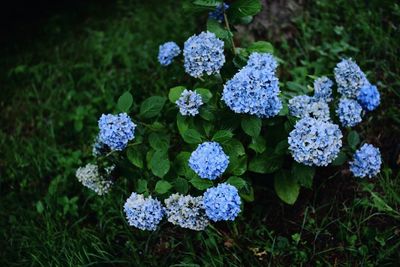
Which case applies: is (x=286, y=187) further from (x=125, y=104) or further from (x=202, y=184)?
(x=125, y=104)

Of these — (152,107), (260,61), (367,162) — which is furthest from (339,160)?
(152,107)

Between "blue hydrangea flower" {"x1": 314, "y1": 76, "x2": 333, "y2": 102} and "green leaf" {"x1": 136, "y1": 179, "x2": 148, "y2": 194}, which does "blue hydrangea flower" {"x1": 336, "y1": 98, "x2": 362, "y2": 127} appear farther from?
"green leaf" {"x1": 136, "y1": 179, "x2": 148, "y2": 194}

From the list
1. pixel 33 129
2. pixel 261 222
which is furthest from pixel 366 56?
pixel 33 129

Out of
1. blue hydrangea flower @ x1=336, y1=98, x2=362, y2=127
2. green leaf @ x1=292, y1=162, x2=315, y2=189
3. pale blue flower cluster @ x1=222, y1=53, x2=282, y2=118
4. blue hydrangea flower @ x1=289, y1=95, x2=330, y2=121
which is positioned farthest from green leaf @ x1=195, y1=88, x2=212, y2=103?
blue hydrangea flower @ x1=336, y1=98, x2=362, y2=127

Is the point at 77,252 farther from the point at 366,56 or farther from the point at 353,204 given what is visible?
the point at 366,56

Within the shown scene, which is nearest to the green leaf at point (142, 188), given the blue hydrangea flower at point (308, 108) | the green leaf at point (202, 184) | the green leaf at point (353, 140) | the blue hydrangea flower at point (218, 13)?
the green leaf at point (202, 184)

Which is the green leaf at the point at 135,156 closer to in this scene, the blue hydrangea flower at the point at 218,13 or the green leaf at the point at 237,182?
the green leaf at the point at 237,182
